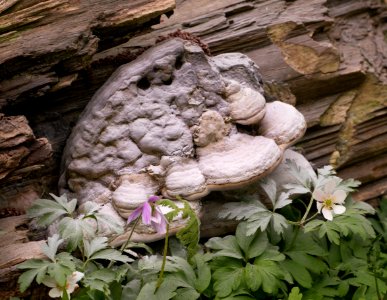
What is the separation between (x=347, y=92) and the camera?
191 inches

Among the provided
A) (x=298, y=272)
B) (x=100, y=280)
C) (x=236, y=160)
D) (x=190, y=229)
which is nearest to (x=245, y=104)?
(x=236, y=160)

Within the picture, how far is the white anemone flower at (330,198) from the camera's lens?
358 cm

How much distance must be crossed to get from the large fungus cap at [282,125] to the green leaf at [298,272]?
0.72 metres

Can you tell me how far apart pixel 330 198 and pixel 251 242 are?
0.55m

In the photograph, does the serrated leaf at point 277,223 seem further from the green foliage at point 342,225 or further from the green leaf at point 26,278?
the green leaf at point 26,278

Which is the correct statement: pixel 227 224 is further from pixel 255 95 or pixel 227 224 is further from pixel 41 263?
pixel 41 263

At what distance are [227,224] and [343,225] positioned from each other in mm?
759

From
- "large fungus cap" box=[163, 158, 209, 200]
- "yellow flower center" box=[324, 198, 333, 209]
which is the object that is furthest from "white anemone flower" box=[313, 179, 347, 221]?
"large fungus cap" box=[163, 158, 209, 200]

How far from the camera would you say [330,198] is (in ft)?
11.9

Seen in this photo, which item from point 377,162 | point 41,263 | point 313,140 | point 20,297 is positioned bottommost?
point 377,162

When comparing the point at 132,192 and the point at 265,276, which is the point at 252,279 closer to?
the point at 265,276

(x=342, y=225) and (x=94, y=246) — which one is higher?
(x=94, y=246)

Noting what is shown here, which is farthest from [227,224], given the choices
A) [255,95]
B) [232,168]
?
[255,95]

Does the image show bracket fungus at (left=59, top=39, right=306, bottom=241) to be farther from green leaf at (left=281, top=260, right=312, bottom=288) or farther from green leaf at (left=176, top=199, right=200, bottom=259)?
green leaf at (left=281, top=260, right=312, bottom=288)
